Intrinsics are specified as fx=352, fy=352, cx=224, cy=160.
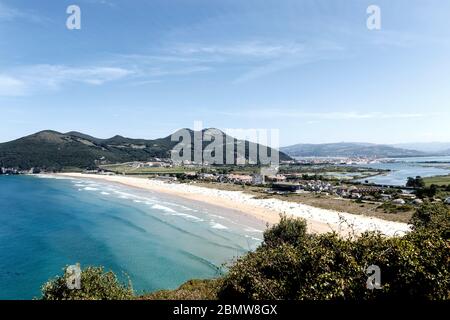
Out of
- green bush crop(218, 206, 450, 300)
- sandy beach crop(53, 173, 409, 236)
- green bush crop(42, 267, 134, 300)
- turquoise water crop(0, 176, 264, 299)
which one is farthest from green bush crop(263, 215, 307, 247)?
green bush crop(42, 267, 134, 300)

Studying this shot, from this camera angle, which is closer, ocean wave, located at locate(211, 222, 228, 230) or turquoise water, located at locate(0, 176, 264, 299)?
turquoise water, located at locate(0, 176, 264, 299)

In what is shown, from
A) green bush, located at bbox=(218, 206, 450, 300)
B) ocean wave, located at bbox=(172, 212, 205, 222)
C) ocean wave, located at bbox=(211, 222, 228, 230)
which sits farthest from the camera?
ocean wave, located at bbox=(172, 212, 205, 222)

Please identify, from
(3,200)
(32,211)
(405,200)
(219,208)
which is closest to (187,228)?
(219,208)

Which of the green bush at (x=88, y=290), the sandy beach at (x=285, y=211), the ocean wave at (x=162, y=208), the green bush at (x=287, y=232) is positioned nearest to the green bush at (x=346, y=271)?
the green bush at (x=88, y=290)

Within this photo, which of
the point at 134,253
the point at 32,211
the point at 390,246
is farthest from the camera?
the point at 32,211

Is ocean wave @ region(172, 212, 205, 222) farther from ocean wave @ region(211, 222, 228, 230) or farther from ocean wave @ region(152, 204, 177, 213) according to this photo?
ocean wave @ region(211, 222, 228, 230)
